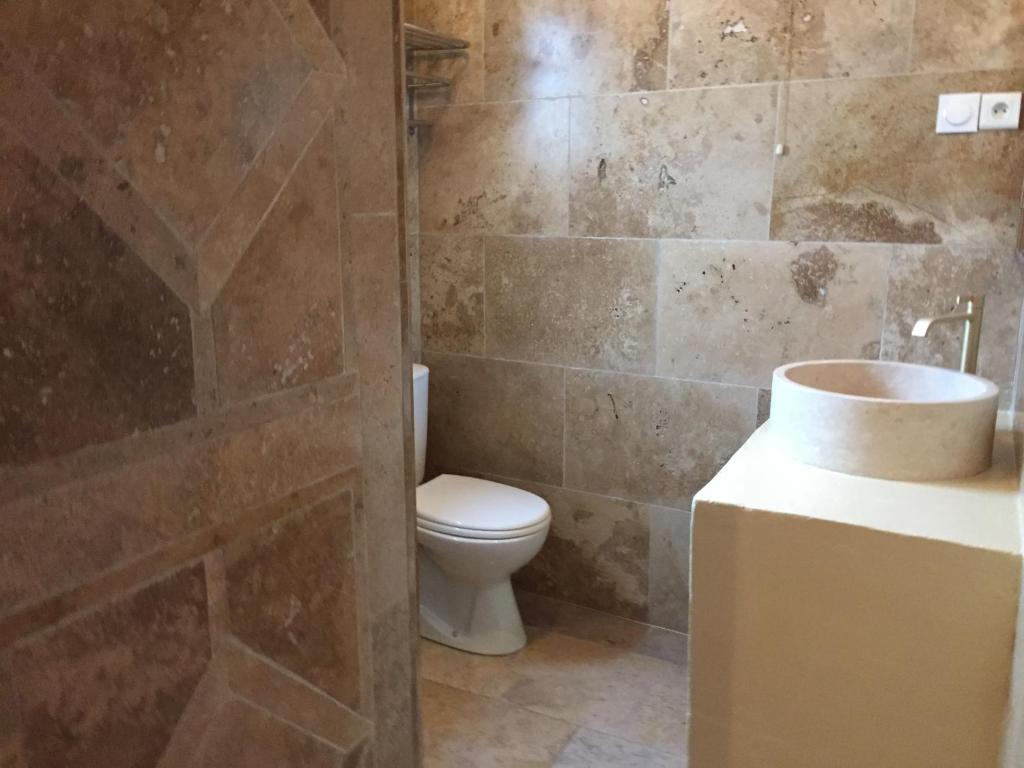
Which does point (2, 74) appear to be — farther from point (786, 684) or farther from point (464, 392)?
point (464, 392)

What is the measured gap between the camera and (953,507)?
1.52m

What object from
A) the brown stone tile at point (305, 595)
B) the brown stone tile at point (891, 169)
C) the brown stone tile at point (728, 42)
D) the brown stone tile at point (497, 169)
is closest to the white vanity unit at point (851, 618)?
the brown stone tile at point (891, 169)

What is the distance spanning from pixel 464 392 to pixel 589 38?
1219mm

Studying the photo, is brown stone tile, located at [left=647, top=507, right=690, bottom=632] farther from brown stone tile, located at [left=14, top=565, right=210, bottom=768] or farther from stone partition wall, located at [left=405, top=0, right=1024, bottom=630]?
brown stone tile, located at [left=14, top=565, right=210, bottom=768]

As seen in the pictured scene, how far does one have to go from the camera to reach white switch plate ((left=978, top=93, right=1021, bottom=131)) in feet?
6.51

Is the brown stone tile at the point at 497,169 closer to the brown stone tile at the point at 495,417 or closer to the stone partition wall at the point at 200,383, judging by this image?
the brown stone tile at the point at 495,417

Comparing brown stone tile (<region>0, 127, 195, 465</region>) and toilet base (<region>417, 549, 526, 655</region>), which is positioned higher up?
brown stone tile (<region>0, 127, 195, 465</region>)

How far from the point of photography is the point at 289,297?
84cm

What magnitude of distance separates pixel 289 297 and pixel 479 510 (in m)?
1.76

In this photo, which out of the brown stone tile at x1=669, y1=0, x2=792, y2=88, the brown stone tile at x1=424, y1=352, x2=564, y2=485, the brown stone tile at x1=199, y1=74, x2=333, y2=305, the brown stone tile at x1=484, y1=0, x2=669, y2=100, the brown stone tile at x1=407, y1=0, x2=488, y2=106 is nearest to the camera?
the brown stone tile at x1=199, y1=74, x2=333, y2=305

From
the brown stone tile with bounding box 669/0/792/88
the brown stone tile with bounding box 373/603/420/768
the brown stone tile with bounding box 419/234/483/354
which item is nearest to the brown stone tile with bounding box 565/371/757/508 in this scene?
the brown stone tile with bounding box 419/234/483/354

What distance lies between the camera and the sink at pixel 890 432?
64.2 inches

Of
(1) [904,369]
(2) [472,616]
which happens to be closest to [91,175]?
(1) [904,369]

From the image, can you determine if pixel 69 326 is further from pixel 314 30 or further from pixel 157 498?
pixel 314 30
